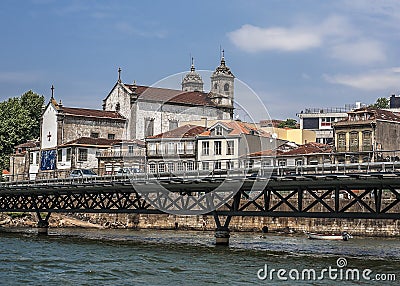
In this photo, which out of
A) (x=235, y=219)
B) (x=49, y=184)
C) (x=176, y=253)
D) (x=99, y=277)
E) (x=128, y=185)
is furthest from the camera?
(x=235, y=219)

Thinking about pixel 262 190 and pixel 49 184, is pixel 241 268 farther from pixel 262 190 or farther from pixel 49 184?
pixel 49 184

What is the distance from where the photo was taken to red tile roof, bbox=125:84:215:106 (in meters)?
128

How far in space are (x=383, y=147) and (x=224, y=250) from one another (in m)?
52.3

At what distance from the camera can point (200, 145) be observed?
107250 mm

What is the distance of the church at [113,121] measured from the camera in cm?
11619

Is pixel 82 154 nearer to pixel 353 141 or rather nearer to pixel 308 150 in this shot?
pixel 308 150

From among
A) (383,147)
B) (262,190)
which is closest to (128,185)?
(262,190)

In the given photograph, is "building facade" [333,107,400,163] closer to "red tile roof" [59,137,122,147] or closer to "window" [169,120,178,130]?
"window" [169,120,178,130]

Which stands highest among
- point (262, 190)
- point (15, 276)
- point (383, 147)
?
point (383, 147)

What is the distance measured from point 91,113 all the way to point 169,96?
15.9 metres

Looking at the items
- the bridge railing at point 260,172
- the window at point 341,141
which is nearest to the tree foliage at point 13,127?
the window at point 341,141

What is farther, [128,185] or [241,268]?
[128,185]

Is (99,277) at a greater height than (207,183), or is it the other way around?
(207,183)

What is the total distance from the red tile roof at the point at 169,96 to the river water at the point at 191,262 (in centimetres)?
5936
